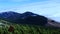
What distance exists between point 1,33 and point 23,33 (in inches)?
654

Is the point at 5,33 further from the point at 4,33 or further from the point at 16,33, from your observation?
the point at 16,33

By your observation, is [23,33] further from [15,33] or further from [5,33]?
[5,33]

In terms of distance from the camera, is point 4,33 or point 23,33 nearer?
point 4,33

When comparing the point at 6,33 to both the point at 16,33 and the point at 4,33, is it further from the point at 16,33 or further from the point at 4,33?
the point at 16,33

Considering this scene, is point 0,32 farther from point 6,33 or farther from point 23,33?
point 23,33

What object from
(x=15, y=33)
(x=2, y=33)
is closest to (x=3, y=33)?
(x=2, y=33)

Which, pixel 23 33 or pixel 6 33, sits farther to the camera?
pixel 23 33

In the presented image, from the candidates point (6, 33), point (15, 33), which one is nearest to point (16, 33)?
point (15, 33)

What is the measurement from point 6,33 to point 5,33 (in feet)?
2.69

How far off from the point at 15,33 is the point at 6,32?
17.3 feet

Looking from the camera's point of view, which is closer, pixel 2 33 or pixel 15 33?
pixel 2 33

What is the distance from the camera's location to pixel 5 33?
93.1m

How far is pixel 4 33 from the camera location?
94188 millimetres

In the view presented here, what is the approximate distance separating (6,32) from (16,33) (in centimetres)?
667
